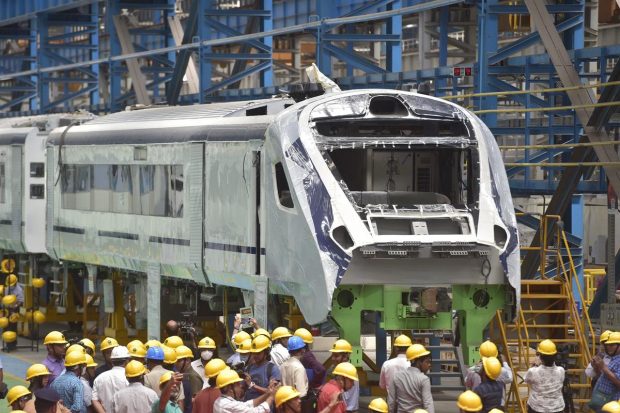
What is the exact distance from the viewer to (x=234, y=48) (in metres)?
59.9

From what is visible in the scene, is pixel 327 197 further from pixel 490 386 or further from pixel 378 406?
pixel 378 406

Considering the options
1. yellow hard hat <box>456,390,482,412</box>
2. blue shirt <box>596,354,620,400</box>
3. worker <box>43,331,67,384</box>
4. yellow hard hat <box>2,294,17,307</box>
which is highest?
yellow hard hat <box>456,390,482,412</box>

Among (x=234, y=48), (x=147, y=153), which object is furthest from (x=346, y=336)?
(x=234, y=48)

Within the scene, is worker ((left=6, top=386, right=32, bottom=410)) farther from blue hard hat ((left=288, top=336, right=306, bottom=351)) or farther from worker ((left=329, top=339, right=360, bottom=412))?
blue hard hat ((left=288, top=336, right=306, bottom=351))

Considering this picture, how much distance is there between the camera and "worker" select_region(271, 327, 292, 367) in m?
16.5

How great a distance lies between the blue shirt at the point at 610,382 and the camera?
54.7 feet

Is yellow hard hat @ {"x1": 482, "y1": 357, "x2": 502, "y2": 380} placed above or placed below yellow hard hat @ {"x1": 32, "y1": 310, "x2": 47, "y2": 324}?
above

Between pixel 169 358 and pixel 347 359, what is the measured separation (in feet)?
6.64

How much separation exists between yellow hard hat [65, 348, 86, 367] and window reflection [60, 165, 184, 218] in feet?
22.1

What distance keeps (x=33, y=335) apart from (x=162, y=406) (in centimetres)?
1541

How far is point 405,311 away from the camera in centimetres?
1744

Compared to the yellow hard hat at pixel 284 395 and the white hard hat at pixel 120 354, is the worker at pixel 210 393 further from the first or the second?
the white hard hat at pixel 120 354

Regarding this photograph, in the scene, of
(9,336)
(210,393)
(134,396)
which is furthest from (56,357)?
(9,336)

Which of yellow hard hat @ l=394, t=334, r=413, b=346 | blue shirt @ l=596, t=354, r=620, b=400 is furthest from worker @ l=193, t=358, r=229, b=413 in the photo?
blue shirt @ l=596, t=354, r=620, b=400
